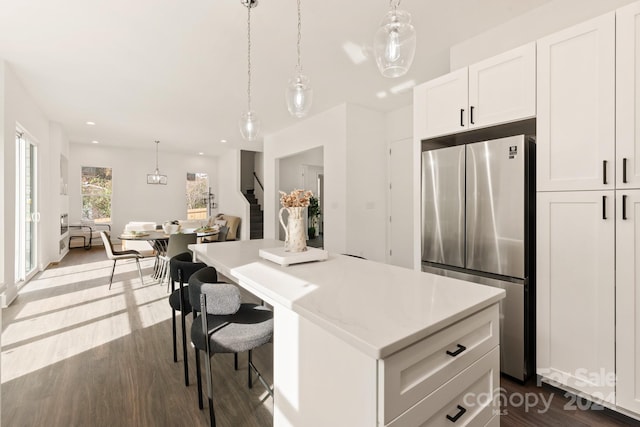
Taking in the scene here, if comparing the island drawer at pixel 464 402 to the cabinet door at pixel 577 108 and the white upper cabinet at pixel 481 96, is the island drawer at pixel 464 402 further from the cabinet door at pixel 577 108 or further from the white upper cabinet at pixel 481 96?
the white upper cabinet at pixel 481 96

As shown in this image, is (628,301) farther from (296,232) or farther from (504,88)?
(296,232)

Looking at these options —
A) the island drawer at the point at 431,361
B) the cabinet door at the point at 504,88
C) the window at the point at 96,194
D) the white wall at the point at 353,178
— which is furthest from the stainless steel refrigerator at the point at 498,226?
the window at the point at 96,194

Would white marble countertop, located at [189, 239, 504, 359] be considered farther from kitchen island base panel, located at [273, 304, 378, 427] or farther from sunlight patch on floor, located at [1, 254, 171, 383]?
sunlight patch on floor, located at [1, 254, 171, 383]

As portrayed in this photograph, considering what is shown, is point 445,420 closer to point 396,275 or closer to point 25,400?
point 396,275

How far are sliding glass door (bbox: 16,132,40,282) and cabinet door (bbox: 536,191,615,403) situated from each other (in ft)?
20.3

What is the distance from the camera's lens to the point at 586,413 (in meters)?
1.85

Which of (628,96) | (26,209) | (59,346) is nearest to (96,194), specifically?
(26,209)

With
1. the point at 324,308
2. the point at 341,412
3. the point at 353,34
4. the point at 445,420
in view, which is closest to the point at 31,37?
the point at 353,34

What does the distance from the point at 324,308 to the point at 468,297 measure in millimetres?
601

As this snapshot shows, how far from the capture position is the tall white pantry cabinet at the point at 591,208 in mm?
1723

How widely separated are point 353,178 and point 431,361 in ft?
12.7

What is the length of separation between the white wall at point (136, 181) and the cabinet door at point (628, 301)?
32.1 ft

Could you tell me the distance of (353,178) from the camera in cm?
471

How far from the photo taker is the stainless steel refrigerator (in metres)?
2.14
